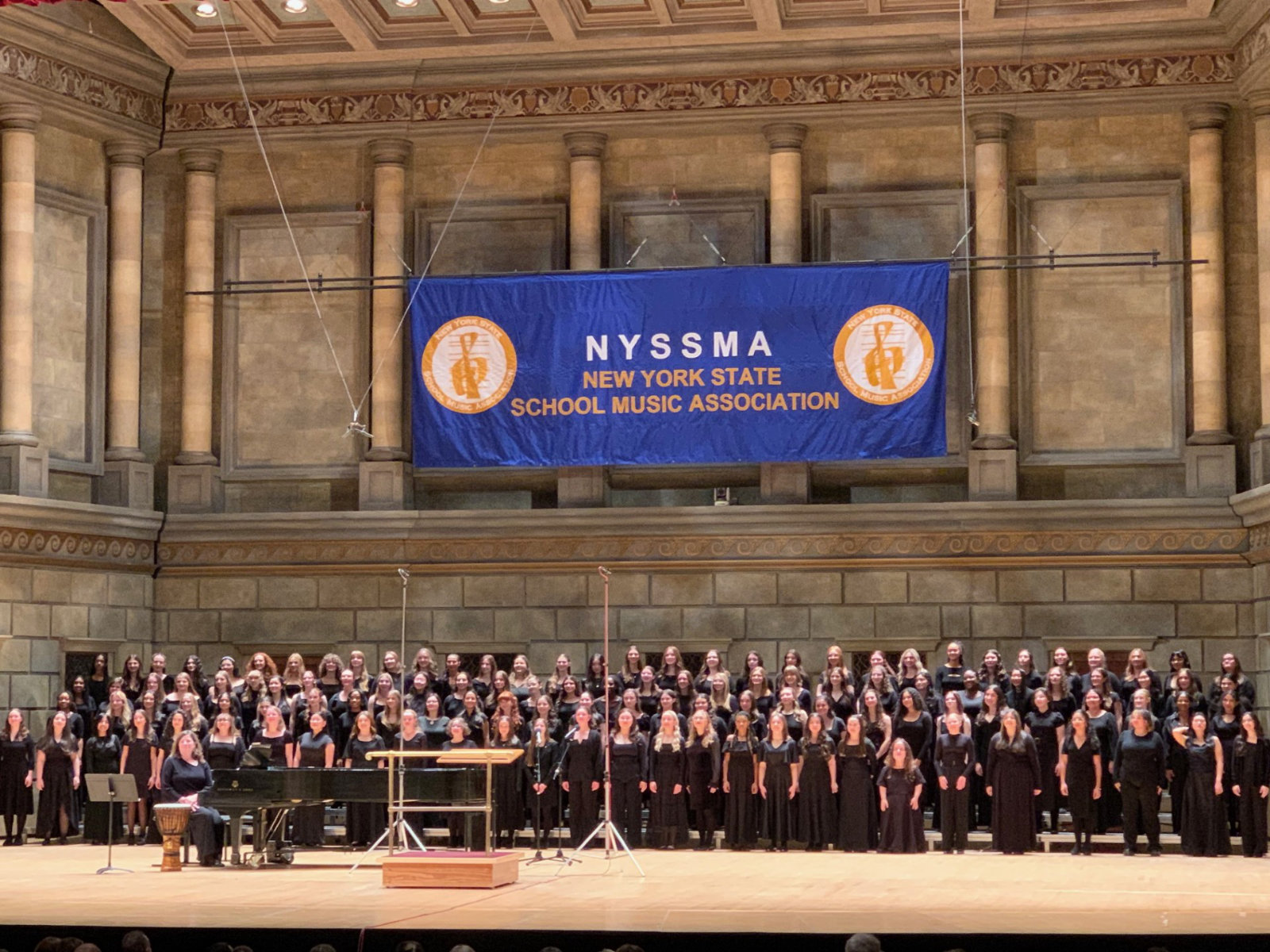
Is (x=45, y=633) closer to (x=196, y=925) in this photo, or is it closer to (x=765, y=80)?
(x=765, y=80)

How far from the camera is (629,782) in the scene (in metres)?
18.5

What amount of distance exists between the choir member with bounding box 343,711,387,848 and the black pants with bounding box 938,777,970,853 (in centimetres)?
541

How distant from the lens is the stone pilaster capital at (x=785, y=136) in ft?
75.5

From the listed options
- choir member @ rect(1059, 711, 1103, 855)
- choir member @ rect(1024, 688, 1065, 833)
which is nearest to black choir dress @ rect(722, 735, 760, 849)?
choir member @ rect(1024, 688, 1065, 833)

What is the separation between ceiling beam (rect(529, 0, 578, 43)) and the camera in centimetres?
2198

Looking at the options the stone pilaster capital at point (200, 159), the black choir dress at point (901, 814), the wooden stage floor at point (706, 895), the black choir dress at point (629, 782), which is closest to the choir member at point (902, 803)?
the black choir dress at point (901, 814)

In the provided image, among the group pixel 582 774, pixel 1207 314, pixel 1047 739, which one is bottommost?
pixel 582 774

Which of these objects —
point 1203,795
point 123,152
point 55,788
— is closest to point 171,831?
point 55,788

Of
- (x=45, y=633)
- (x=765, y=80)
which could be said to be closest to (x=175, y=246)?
(x=45, y=633)

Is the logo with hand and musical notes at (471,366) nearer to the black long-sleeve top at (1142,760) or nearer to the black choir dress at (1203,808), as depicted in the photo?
the black long-sleeve top at (1142,760)

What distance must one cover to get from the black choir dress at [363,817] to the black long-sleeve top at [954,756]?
541 cm

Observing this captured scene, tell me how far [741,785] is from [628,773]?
3.67ft

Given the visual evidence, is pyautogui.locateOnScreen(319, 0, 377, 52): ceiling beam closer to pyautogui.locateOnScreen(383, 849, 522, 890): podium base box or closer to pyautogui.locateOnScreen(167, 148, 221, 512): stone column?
pyautogui.locateOnScreen(167, 148, 221, 512): stone column

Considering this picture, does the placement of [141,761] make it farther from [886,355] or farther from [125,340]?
[886,355]
